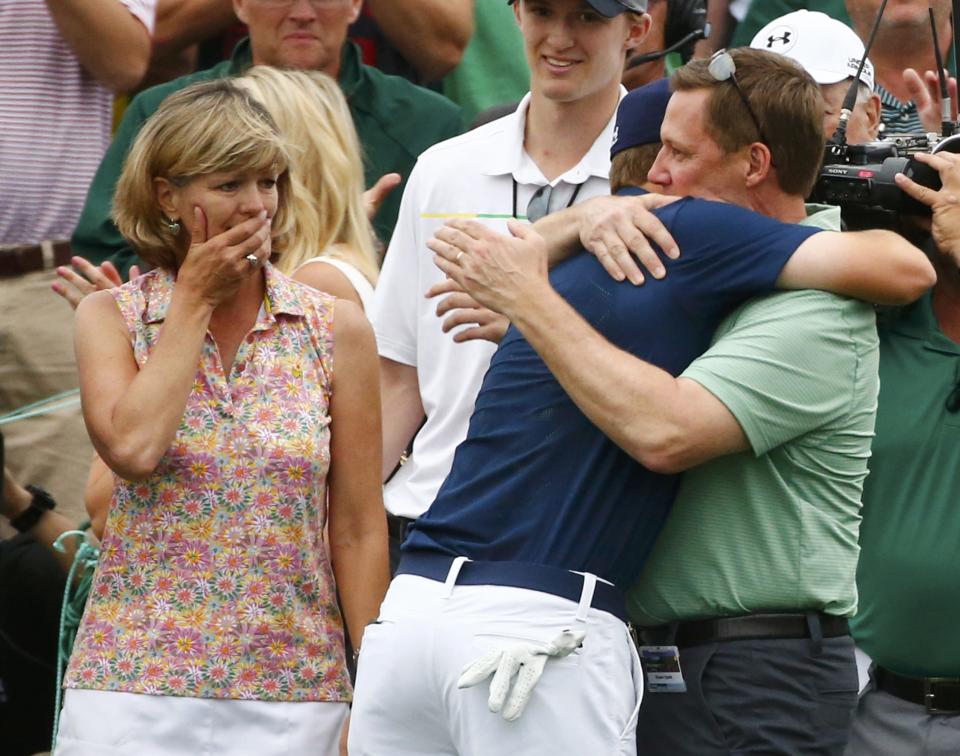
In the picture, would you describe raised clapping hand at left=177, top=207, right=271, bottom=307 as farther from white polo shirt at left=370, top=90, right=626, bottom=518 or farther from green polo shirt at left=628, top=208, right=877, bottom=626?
green polo shirt at left=628, top=208, right=877, bottom=626

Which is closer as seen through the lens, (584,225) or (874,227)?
(584,225)

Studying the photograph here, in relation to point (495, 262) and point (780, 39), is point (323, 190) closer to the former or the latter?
point (495, 262)

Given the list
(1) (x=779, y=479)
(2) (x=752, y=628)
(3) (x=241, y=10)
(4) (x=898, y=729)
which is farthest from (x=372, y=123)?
(2) (x=752, y=628)

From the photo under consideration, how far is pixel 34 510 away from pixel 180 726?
1.73 m

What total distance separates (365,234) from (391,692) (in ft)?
6.03

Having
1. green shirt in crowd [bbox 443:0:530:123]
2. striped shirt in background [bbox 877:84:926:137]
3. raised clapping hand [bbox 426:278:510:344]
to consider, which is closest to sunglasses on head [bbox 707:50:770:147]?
raised clapping hand [bbox 426:278:510:344]

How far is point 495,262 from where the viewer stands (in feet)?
11.6

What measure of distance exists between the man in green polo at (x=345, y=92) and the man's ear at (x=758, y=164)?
87.5 inches

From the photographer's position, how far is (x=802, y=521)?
3471 millimetres

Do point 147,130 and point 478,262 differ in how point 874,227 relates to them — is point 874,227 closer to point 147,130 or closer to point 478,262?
point 478,262

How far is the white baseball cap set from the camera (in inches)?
215

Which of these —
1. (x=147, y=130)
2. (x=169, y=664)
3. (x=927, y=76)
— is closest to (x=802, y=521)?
(x=169, y=664)

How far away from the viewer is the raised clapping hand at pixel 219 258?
380 cm

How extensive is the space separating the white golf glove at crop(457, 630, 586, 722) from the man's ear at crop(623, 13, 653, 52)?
6.75 feet
